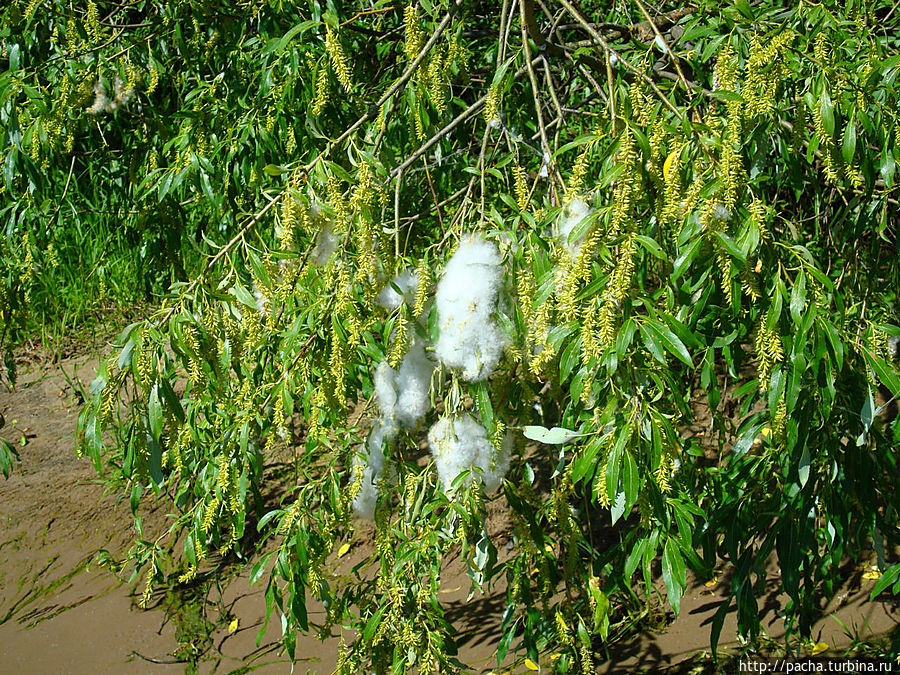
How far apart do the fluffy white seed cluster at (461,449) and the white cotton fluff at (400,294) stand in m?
0.22

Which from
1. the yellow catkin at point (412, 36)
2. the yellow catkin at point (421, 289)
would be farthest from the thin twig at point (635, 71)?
the yellow catkin at point (421, 289)

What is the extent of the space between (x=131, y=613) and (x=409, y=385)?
2.31m

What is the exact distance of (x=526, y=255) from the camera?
1252 mm

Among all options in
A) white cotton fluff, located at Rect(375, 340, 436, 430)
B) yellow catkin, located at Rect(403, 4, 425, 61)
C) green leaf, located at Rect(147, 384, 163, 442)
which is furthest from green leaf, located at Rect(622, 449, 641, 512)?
yellow catkin, located at Rect(403, 4, 425, 61)

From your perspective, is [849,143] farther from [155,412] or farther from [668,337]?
[155,412]

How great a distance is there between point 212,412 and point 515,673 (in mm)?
1382

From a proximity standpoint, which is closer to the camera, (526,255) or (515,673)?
(526,255)

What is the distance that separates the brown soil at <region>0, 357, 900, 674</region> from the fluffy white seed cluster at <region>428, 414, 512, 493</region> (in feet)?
4.91

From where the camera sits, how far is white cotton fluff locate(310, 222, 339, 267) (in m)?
1.36

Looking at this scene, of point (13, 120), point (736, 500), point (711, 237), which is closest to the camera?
point (711, 237)

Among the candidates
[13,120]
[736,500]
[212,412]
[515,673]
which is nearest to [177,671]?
[515,673]

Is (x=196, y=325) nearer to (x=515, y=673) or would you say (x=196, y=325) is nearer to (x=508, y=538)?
(x=515, y=673)

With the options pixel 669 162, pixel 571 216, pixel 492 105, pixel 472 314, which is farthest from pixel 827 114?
pixel 472 314

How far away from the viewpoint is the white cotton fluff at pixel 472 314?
1212 mm
